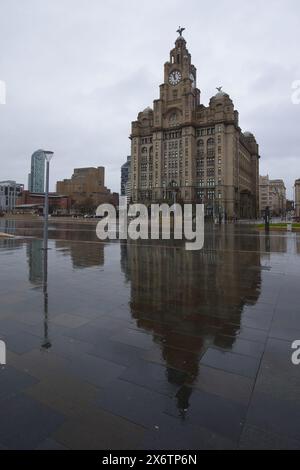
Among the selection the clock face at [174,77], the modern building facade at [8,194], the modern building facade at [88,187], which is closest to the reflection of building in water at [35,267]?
the clock face at [174,77]

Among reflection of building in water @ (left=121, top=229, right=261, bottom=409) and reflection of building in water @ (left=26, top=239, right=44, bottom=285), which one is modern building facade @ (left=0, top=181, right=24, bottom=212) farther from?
reflection of building in water @ (left=121, top=229, right=261, bottom=409)

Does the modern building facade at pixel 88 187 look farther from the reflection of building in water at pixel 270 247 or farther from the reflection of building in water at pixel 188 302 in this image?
the reflection of building in water at pixel 188 302

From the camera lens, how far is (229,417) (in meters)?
2.83

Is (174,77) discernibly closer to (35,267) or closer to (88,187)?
A: (88,187)

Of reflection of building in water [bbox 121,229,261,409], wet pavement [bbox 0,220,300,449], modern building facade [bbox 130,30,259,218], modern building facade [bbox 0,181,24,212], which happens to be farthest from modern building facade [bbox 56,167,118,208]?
wet pavement [bbox 0,220,300,449]

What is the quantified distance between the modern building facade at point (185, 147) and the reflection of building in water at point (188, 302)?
9002cm

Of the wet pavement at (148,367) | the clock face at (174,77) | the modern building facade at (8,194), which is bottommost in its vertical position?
the wet pavement at (148,367)

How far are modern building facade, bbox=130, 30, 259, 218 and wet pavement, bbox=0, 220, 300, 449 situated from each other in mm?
94220

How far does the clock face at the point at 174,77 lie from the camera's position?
Result: 111 m

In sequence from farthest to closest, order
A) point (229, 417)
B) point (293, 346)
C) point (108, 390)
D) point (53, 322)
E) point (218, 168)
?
point (218, 168)
point (53, 322)
point (293, 346)
point (108, 390)
point (229, 417)

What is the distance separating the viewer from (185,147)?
10650 centimetres

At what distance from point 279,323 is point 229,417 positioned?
2.97m
